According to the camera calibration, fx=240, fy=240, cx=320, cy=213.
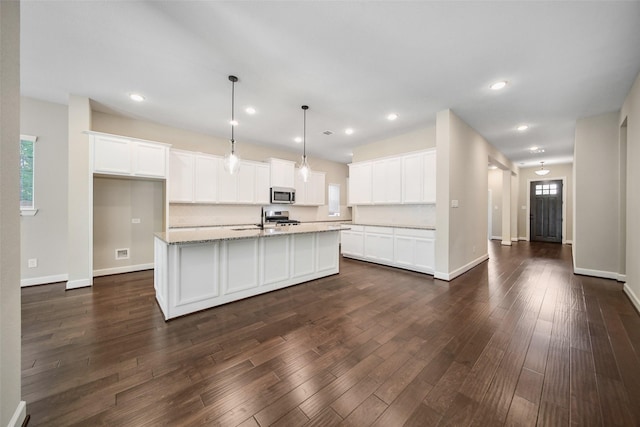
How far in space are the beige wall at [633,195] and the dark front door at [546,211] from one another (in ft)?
22.4

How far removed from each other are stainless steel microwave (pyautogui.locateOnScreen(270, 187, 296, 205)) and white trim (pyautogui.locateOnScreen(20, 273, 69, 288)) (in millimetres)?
3873

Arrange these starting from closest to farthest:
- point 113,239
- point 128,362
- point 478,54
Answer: point 128,362, point 478,54, point 113,239

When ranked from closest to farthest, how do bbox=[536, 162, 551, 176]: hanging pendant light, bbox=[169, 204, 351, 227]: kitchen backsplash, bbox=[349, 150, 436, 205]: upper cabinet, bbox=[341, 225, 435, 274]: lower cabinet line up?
1. bbox=[341, 225, 435, 274]: lower cabinet
2. bbox=[349, 150, 436, 205]: upper cabinet
3. bbox=[169, 204, 351, 227]: kitchen backsplash
4. bbox=[536, 162, 551, 176]: hanging pendant light

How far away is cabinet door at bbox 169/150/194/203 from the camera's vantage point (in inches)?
183

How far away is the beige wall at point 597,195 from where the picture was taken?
409 cm

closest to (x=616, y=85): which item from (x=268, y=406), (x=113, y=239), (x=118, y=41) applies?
(x=268, y=406)

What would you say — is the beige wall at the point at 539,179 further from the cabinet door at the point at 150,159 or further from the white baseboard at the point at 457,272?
the cabinet door at the point at 150,159

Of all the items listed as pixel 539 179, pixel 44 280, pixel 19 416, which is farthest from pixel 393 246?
pixel 539 179

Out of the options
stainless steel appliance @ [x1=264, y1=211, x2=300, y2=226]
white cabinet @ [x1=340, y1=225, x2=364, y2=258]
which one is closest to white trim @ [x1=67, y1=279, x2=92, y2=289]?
stainless steel appliance @ [x1=264, y1=211, x2=300, y2=226]

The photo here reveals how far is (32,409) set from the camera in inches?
56.2

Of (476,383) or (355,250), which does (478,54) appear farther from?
(355,250)

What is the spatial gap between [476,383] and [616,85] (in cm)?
428

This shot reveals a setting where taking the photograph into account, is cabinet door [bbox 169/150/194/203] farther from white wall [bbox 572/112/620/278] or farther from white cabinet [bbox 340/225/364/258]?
white wall [bbox 572/112/620/278]

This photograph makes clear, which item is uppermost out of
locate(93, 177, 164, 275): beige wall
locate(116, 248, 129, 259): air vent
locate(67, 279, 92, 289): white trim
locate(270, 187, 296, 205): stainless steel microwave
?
A: locate(270, 187, 296, 205): stainless steel microwave
